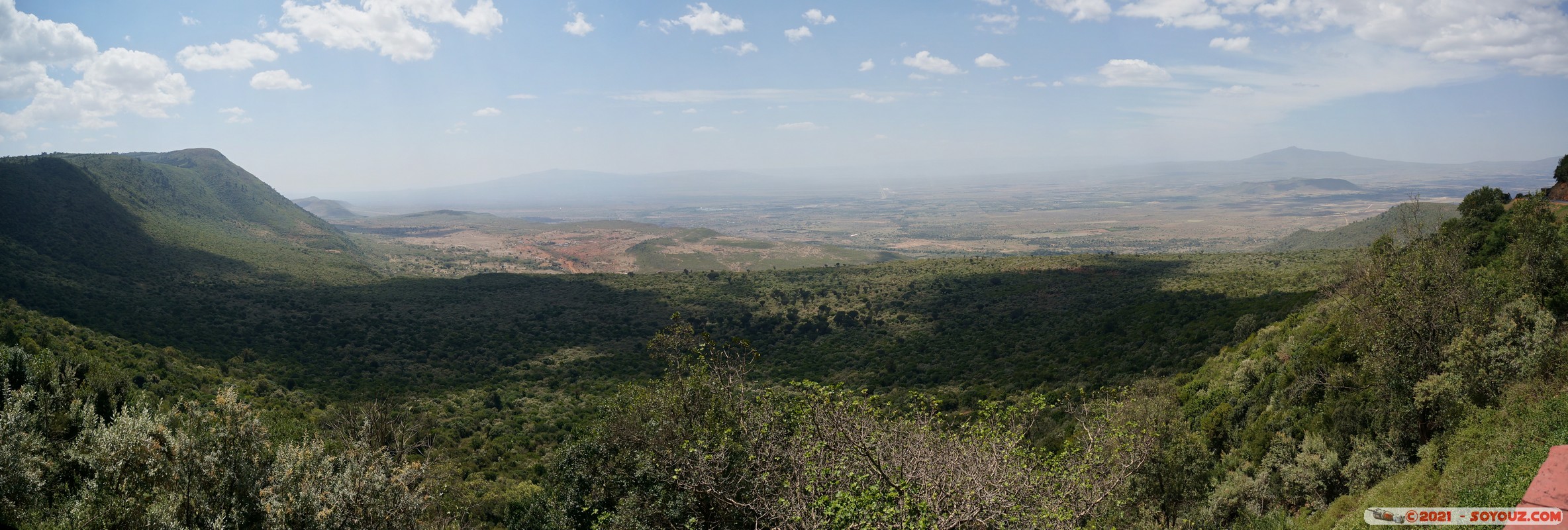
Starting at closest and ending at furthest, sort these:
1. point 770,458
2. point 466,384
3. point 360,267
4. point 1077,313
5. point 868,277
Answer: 1. point 770,458
2. point 466,384
3. point 1077,313
4. point 868,277
5. point 360,267

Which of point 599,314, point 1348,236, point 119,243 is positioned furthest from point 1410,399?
point 1348,236

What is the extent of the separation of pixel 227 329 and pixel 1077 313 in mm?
58135

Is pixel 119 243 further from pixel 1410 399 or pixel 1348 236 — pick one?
pixel 1348 236

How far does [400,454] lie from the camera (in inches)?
709

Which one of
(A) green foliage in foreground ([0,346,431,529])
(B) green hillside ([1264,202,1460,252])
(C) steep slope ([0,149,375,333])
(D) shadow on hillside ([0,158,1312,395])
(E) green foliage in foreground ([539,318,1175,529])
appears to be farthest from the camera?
(B) green hillside ([1264,202,1460,252])

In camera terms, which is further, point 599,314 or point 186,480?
point 599,314

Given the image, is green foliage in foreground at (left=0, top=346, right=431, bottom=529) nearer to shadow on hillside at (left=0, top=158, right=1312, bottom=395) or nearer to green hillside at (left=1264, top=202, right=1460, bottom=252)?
shadow on hillside at (left=0, top=158, right=1312, bottom=395)

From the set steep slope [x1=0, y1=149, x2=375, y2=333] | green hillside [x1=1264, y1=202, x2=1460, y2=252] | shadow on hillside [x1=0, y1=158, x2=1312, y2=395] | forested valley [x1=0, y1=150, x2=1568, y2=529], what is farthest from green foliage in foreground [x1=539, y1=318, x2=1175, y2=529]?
green hillside [x1=1264, y1=202, x2=1460, y2=252]

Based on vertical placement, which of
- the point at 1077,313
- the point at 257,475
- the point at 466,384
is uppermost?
the point at 257,475

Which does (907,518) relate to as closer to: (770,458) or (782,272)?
(770,458)

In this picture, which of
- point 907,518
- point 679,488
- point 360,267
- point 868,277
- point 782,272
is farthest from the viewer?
point 360,267

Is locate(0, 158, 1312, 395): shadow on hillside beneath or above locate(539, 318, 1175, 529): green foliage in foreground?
beneath

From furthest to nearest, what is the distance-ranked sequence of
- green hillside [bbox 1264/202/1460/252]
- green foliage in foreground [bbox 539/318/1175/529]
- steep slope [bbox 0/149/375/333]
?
1. green hillside [bbox 1264/202/1460/252]
2. steep slope [bbox 0/149/375/333]
3. green foliage in foreground [bbox 539/318/1175/529]

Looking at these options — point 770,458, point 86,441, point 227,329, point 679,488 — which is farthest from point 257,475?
point 227,329
